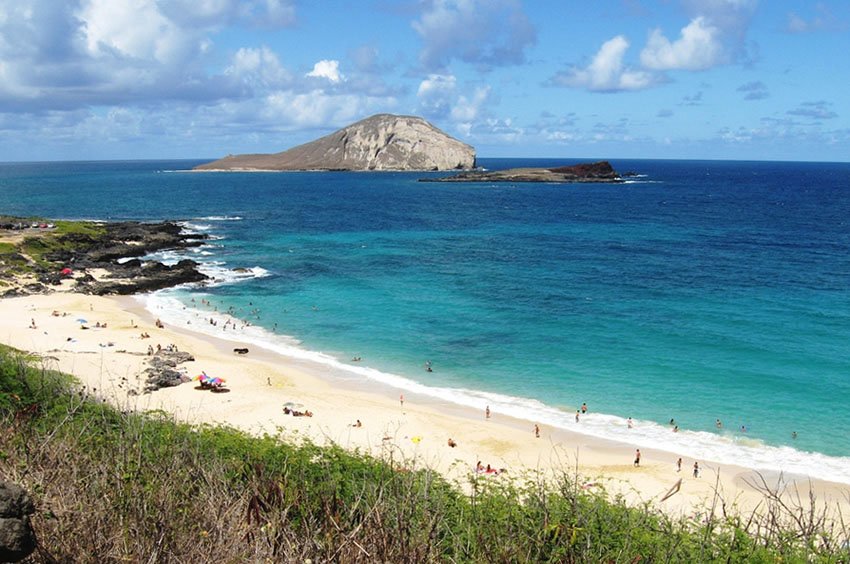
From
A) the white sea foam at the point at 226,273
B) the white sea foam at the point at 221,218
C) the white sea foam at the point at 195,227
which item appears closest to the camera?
the white sea foam at the point at 226,273

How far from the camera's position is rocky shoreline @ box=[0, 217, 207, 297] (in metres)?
59.3

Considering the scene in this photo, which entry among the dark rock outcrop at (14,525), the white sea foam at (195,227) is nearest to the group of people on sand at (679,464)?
the dark rock outcrop at (14,525)

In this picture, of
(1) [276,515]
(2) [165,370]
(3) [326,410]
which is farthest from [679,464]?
(2) [165,370]

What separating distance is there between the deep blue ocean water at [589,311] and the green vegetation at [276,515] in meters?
16.4

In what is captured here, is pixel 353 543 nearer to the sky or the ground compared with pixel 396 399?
nearer to the sky

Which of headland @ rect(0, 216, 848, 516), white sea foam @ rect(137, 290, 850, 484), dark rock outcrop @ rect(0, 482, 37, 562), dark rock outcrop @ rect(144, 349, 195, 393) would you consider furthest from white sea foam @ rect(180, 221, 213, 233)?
dark rock outcrop @ rect(0, 482, 37, 562)

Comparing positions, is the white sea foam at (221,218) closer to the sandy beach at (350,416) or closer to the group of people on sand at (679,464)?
the sandy beach at (350,416)

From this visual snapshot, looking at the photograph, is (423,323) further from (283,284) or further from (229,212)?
(229,212)

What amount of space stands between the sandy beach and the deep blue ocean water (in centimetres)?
185

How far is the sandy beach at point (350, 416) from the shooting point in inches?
1064

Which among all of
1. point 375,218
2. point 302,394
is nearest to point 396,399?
point 302,394

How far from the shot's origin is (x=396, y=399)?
1442 inches

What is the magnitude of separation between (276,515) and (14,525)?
4.86m

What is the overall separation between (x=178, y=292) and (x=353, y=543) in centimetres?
5395
